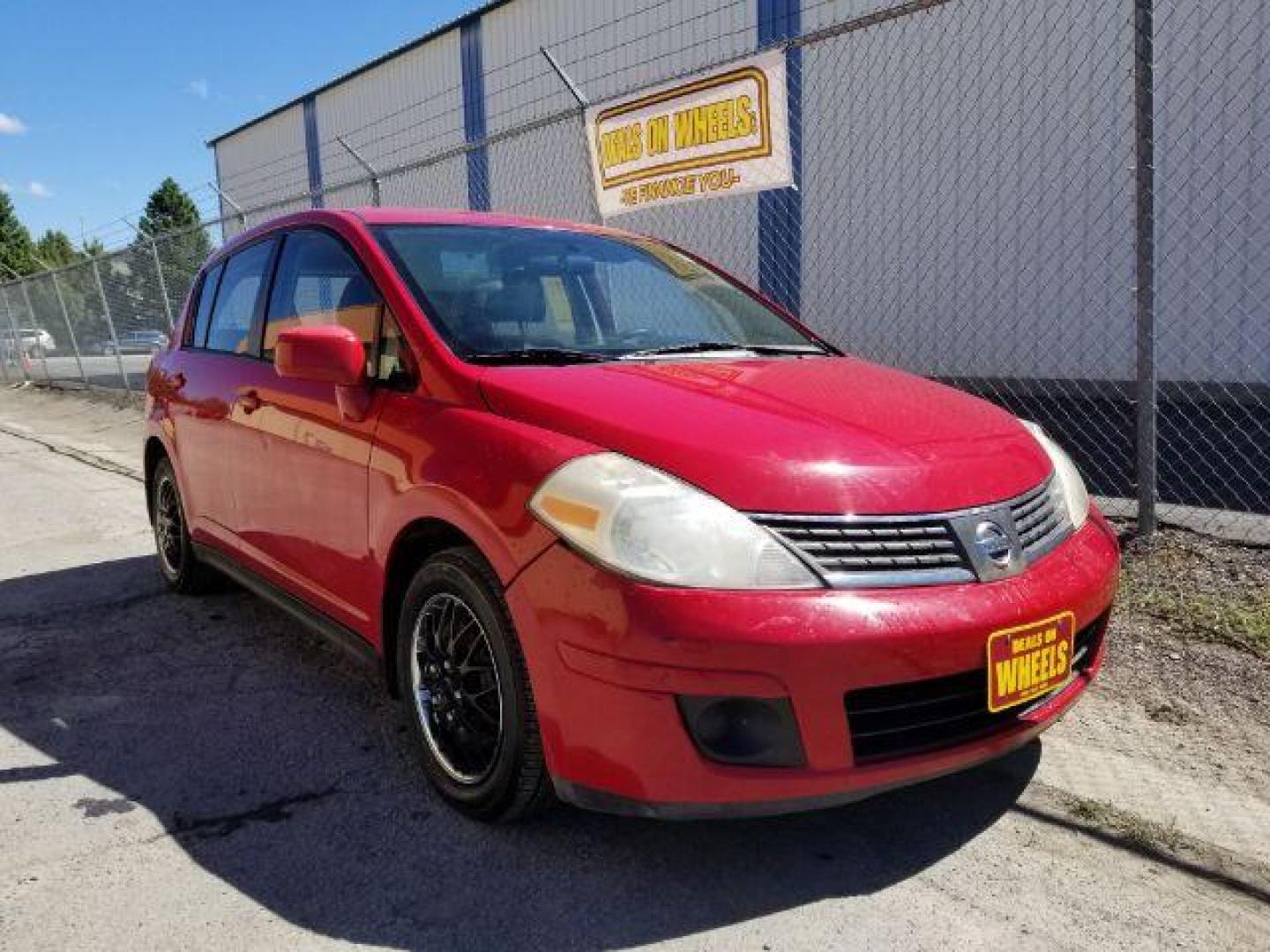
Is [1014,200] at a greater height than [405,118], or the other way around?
[405,118]

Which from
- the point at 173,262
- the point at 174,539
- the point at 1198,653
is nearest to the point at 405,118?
the point at 173,262

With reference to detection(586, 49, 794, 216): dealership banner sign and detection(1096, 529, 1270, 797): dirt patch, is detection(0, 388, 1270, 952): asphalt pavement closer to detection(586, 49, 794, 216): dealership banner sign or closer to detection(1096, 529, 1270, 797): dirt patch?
detection(1096, 529, 1270, 797): dirt patch

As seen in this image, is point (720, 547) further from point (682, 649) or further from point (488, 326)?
point (488, 326)

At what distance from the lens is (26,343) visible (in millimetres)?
18312

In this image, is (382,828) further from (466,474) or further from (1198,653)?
(1198,653)

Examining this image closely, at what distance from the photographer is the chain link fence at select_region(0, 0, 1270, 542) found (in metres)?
8.23

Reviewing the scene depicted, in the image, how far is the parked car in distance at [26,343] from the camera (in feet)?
57.5

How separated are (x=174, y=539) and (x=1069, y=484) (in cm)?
384

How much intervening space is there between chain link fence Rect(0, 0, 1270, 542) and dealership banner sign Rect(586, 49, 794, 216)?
328 mm

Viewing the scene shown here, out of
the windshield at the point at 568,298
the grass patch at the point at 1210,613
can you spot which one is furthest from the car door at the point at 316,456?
the grass patch at the point at 1210,613

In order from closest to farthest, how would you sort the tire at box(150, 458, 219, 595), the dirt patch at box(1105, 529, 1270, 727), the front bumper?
the front bumper
the dirt patch at box(1105, 529, 1270, 727)
the tire at box(150, 458, 219, 595)

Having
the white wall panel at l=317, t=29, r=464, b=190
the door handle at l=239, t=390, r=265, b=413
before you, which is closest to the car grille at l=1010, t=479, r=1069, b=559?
the door handle at l=239, t=390, r=265, b=413

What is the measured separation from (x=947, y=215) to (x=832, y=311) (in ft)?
5.10

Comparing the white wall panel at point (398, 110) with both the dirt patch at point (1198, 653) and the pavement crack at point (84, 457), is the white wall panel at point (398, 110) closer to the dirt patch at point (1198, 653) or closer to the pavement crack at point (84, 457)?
the pavement crack at point (84, 457)
